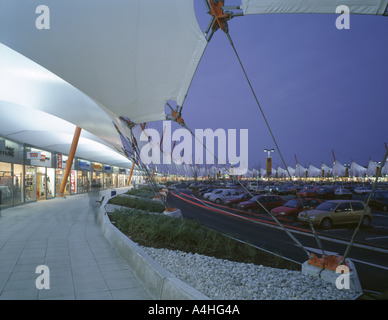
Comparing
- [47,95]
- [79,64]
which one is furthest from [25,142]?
[79,64]

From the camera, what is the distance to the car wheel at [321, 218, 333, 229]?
1331cm

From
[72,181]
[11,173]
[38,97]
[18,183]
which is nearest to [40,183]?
[18,183]

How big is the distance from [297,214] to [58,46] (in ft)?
47.9

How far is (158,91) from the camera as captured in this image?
26.9 feet

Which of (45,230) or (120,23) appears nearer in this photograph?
(120,23)

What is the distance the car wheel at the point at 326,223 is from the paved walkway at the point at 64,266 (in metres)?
10.4

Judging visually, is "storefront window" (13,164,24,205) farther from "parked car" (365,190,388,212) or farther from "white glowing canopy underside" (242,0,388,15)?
"parked car" (365,190,388,212)

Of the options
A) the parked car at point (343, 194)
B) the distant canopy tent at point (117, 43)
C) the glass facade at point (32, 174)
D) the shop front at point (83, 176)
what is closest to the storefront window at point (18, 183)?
the glass facade at point (32, 174)

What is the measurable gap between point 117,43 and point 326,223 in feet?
40.7

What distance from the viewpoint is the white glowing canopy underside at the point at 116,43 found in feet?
18.7

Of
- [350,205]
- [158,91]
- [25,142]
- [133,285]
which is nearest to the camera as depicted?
[133,285]

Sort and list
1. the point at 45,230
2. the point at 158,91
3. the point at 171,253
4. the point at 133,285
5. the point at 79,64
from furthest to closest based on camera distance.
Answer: the point at 45,230
the point at 158,91
the point at 79,64
the point at 171,253
the point at 133,285

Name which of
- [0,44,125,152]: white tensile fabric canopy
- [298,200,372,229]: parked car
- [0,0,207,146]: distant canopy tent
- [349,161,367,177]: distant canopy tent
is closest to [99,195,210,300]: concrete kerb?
[0,0,207,146]: distant canopy tent
